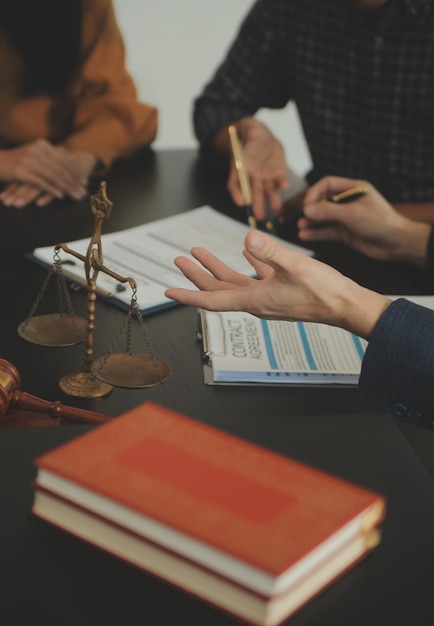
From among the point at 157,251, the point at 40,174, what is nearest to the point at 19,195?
the point at 40,174

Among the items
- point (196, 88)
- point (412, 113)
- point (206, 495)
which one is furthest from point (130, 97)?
point (196, 88)

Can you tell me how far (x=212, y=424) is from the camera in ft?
2.42

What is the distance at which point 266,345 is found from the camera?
43.1 inches

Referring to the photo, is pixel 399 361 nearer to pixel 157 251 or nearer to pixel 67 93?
pixel 157 251

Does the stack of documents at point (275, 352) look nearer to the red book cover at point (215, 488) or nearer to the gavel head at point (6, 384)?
the gavel head at point (6, 384)

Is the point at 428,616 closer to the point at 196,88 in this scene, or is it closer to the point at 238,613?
the point at 238,613

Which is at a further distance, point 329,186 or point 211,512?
point 329,186

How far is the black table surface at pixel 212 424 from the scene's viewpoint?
1.83ft

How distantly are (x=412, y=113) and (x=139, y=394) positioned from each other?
106 cm

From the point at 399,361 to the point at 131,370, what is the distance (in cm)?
30

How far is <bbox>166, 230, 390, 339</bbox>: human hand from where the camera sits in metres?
0.96

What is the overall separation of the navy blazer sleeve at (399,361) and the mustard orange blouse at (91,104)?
0.99 m

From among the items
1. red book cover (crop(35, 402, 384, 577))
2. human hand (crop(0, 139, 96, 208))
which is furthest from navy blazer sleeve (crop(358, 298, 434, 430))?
human hand (crop(0, 139, 96, 208))

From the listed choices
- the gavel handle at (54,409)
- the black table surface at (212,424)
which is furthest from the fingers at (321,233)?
the gavel handle at (54,409)
